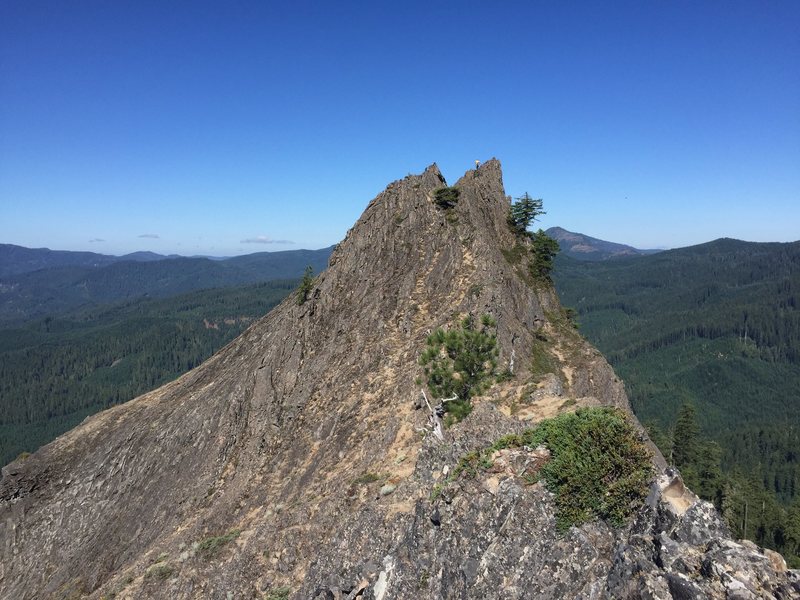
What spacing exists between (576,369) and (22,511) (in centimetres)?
5633

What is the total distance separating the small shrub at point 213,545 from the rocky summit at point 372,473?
0.14 meters

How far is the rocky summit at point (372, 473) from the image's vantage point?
1081cm

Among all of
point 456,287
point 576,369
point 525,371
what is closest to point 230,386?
point 456,287

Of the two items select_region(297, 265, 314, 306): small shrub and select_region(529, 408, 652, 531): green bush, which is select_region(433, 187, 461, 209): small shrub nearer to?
select_region(297, 265, 314, 306): small shrub

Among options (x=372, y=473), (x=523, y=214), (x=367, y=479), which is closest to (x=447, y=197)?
(x=523, y=214)

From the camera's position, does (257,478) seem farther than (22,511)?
No

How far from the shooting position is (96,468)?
46.2 meters

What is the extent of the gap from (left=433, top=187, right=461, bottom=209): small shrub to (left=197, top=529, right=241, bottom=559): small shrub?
38.2m

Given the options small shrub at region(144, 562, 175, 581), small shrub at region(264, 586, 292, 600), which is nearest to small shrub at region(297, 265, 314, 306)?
small shrub at region(144, 562, 175, 581)

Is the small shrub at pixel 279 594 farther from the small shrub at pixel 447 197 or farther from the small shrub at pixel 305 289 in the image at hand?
the small shrub at pixel 447 197

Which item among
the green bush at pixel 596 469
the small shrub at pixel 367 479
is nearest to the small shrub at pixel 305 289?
the small shrub at pixel 367 479

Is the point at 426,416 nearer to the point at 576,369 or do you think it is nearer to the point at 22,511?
the point at 576,369

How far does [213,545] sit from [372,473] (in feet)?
35.7

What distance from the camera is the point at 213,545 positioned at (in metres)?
26.3
